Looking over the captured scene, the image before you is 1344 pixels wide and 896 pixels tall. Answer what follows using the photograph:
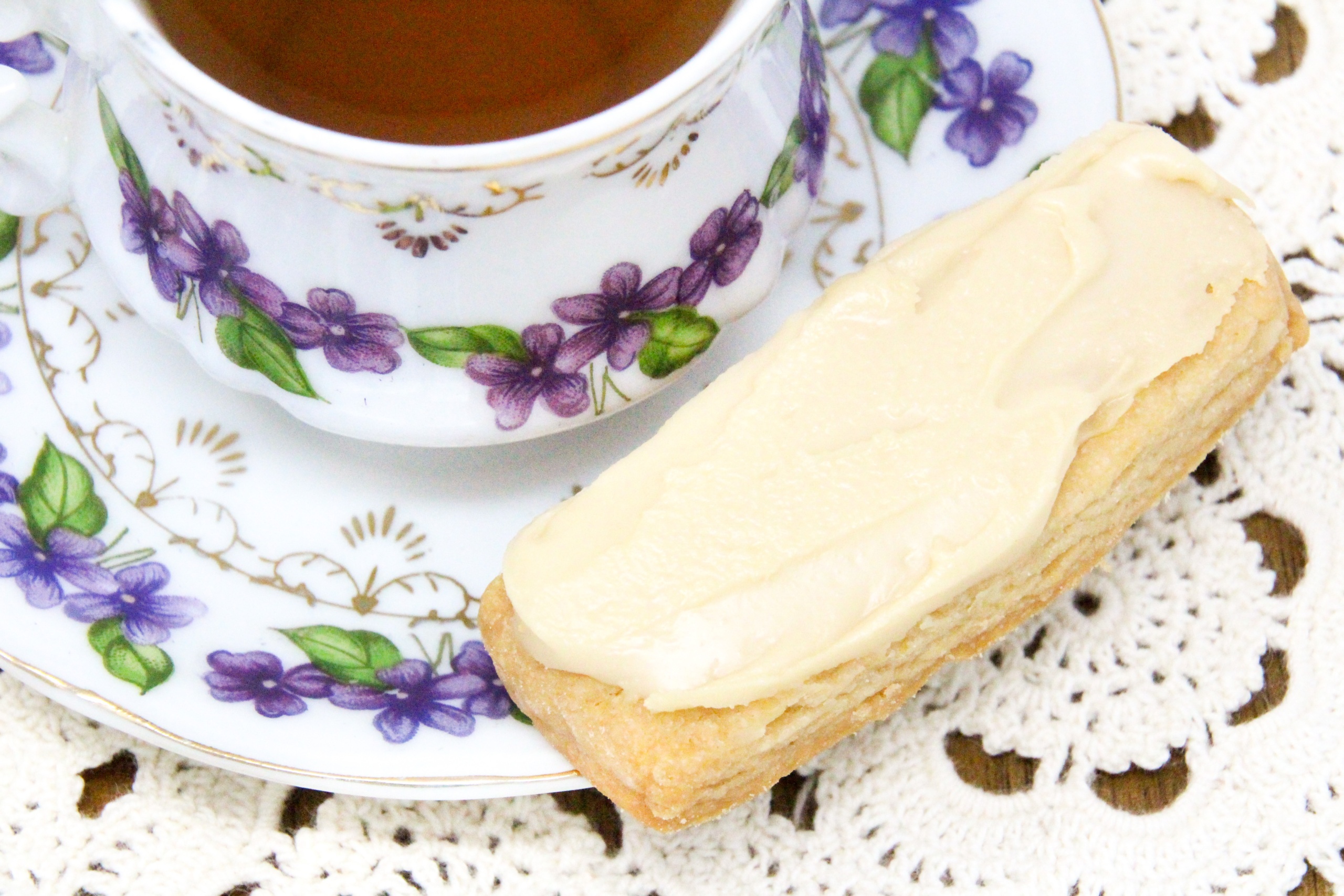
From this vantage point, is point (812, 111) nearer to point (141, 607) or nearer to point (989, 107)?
point (989, 107)

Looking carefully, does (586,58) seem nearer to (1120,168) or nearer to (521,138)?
(521,138)

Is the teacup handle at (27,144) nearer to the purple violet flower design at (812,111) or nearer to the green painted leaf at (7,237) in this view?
the green painted leaf at (7,237)

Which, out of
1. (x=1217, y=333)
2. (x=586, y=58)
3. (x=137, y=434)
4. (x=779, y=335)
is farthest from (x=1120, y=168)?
(x=137, y=434)

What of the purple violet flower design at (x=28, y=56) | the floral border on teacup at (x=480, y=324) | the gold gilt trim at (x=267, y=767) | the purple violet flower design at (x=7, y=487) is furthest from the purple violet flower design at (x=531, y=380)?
the purple violet flower design at (x=28, y=56)

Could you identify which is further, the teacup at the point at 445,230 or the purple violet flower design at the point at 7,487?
the purple violet flower design at the point at 7,487

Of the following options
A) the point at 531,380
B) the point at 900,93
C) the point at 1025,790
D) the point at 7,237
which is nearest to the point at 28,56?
the point at 7,237

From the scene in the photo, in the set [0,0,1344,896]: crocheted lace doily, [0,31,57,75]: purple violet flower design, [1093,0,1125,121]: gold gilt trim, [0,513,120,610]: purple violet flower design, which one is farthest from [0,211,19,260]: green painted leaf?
[1093,0,1125,121]: gold gilt trim
